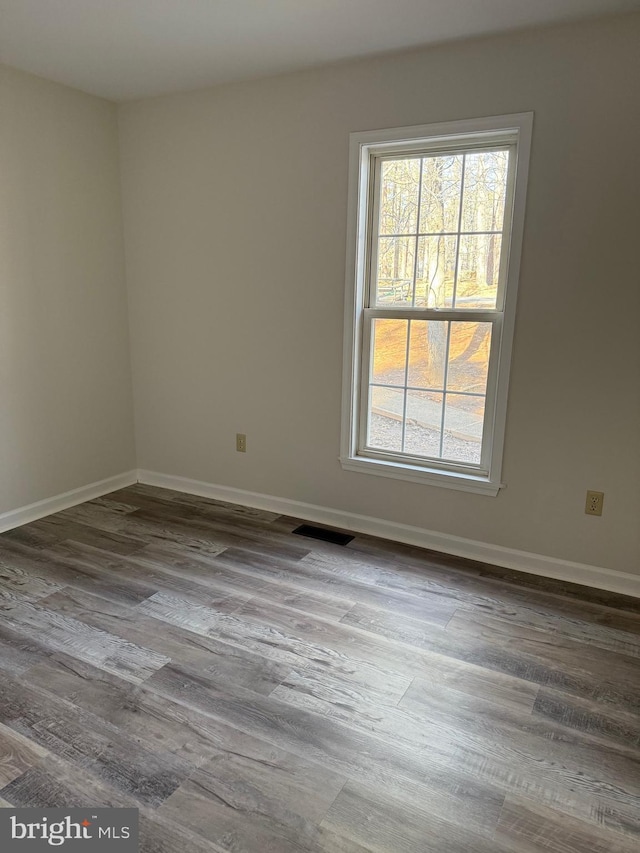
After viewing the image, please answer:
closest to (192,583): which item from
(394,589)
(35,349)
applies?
(394,589)

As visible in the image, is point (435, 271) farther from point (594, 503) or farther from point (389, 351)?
point (594, 503)

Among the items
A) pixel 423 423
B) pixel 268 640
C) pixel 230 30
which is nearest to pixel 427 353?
pixel 423 423

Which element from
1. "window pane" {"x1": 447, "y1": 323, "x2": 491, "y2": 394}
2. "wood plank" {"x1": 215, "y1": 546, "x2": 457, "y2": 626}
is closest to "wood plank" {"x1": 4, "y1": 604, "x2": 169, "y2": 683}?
→ "wood plank" {"x1": 215, "y1": 546, "x2": 457, "y2": 626}

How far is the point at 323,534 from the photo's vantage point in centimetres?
327

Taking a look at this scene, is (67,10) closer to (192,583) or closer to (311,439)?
(311,439)

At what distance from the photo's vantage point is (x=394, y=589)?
2688mm

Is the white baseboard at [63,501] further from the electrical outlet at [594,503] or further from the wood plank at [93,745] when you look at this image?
the electrical outlet at [594,503]

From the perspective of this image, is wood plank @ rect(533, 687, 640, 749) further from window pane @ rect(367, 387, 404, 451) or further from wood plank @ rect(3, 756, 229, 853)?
window pane @ rect(367, 387, 404, 451)

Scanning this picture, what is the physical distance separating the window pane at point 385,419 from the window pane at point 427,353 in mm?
144

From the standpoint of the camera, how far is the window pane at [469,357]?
9.43 feet

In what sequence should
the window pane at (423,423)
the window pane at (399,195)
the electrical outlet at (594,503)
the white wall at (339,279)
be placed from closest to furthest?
the white wall at (339,279) < the electrical outlet at (594,503) < the window pane at (399,195) < the window pane at (423,423)

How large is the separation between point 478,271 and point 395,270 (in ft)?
1.44

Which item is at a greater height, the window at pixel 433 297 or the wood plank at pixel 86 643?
the window at pixel 433 297

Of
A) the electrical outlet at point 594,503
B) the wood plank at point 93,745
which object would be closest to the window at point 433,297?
the electrical outlet at point 594,503
